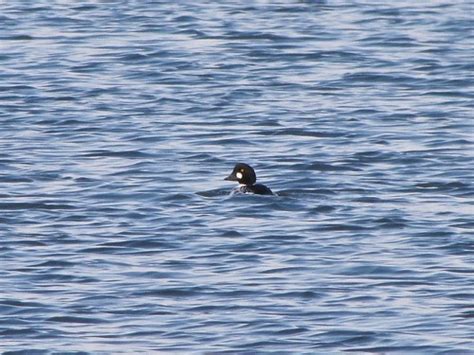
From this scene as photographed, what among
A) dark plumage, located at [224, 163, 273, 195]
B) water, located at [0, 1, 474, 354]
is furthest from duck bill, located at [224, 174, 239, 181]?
water, located at [0, 1, 474, 354]

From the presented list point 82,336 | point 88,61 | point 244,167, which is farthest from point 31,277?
point 88,61

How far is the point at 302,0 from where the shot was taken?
3841 cm

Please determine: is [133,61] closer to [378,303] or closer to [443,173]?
[443,173]

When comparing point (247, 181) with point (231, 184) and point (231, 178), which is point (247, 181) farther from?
point (231, 184)

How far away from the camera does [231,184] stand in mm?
20828

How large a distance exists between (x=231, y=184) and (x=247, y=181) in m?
0.82

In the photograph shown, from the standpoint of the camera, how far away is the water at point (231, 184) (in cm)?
1435

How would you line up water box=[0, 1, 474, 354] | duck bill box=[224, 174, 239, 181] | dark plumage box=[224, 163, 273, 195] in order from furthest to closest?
duck bill box=[224, 174, 239, 181], dark plumage box=[224, 163, 273, 195], water box=[0, 1, 474, 354]

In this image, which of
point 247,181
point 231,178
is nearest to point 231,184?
point 231,178

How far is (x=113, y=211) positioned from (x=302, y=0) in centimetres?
1994

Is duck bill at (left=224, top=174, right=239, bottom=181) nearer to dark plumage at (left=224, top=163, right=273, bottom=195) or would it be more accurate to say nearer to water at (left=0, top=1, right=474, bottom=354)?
dark plumage at (left=224, top=163, right=273, bottom=195)

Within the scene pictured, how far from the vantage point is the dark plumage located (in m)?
19.8

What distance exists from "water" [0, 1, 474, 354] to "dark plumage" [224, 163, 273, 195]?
196 millimetres

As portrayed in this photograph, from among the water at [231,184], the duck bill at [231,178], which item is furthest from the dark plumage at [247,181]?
the water at [231,184]
